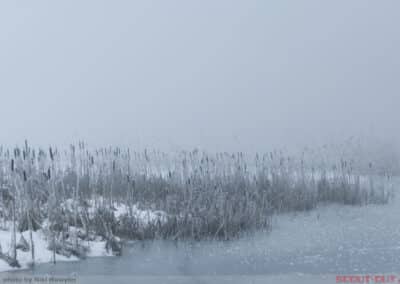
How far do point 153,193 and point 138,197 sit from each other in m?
0.55

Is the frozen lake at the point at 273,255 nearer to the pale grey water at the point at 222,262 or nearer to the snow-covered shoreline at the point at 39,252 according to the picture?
the pale grey water at the point at 222,262

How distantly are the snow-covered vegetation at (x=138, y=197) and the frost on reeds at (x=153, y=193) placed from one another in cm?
3

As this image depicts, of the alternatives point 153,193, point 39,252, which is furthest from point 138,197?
point 39,252

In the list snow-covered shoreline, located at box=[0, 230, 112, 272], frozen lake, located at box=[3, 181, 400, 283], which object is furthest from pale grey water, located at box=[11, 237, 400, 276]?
snow-covered shoreline, located at box=[0, 230, 112, 272]

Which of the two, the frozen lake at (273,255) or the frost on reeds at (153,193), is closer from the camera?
the frozen lake at (273,255)

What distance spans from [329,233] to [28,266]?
22.6 feet

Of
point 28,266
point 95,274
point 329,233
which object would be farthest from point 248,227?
point 28,266

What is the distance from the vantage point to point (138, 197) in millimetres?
12703

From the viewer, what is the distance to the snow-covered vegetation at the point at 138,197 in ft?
30.1

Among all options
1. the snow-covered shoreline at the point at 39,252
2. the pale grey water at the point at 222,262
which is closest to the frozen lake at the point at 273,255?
the pale grey water at the point at 222,262

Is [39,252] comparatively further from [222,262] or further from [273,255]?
[273,255]

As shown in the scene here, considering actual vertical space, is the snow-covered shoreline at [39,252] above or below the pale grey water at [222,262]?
above

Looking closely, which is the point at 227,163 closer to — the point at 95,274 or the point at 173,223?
the point at 173,223

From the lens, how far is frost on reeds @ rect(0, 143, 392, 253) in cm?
968
